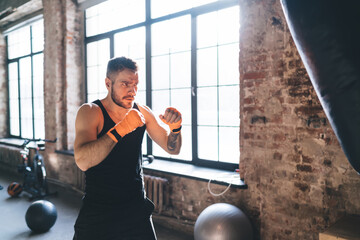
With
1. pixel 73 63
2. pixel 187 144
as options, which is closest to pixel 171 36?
pixel 187 144

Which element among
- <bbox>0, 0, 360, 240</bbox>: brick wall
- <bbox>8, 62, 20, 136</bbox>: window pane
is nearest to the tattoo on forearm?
<bbox>0, 0, 360, 240</bbox>: brick wall

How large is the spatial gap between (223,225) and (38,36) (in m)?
5.97

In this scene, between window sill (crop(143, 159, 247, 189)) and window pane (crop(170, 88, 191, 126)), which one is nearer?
window sill (crop(143, 159, 247, 189))

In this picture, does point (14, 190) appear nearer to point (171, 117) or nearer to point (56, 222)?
point (56, 222)

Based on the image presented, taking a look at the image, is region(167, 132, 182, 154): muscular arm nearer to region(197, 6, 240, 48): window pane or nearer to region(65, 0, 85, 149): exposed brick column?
region(197, 6, 240, 48): window pane

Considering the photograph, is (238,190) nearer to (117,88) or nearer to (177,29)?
(117,88)

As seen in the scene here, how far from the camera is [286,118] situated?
7.66ft

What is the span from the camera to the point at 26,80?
660 cm

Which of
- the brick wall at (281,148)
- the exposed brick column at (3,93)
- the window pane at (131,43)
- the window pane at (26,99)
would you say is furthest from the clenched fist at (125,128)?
the exposed brick column at (3,93)

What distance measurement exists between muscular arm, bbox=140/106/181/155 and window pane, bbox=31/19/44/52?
5127mm

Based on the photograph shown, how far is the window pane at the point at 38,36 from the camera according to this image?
238 inches

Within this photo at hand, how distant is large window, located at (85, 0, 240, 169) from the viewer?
314 cm

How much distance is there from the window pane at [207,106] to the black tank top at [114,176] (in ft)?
5.66

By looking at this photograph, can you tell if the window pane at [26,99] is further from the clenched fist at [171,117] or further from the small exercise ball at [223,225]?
the clenched fist at [171,117]
